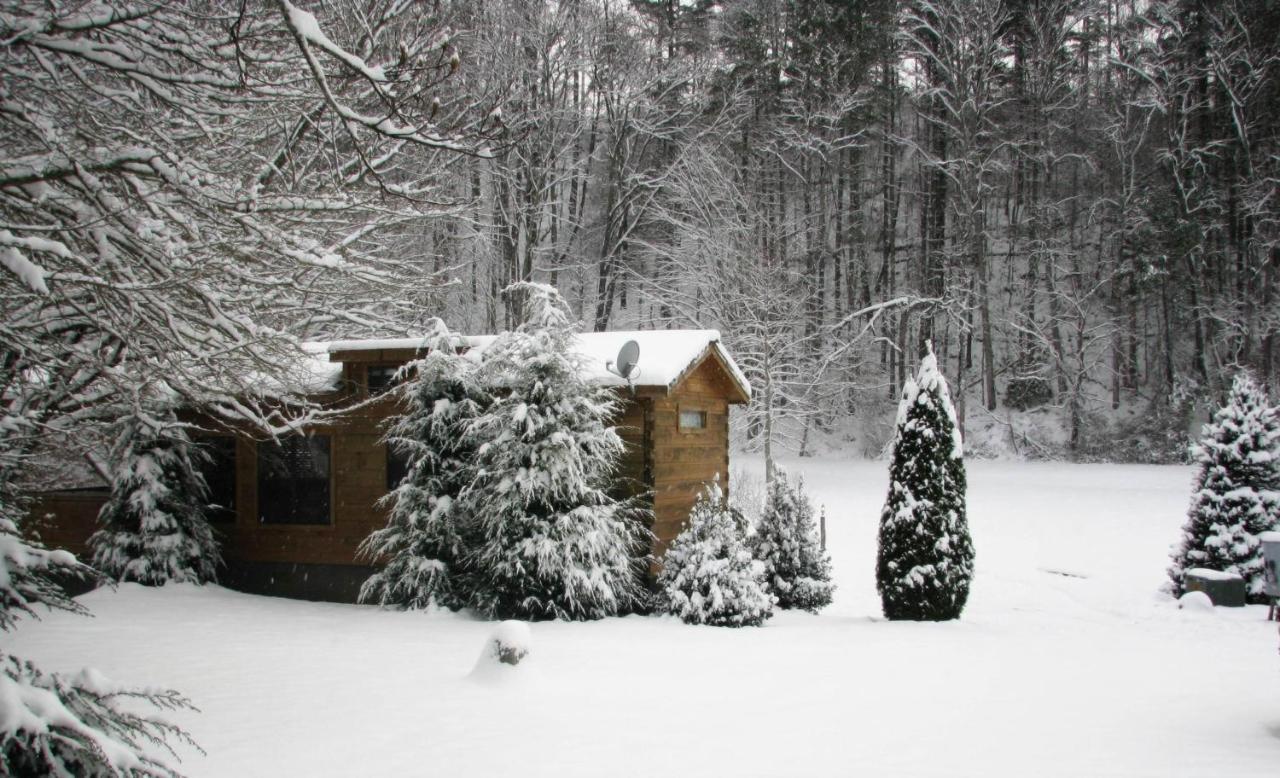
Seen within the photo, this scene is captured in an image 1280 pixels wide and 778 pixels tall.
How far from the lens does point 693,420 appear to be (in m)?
11.9

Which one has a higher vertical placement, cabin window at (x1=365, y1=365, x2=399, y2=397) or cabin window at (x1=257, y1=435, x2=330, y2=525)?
cabin window at (x1=365, y1=365, x2=399, y2=397)

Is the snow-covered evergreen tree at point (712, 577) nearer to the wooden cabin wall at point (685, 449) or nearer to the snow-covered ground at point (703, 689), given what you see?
the snow-covered ground at point (703, 689)

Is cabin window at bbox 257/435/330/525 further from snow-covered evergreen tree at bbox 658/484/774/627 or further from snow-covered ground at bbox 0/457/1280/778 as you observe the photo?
snow-covered evergreen tree at bbox 658/484/774/627

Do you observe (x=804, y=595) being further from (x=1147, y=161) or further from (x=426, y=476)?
(x=1147, y=161)

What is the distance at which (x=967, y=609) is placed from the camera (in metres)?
11.9

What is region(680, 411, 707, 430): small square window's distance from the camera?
38.0 feet

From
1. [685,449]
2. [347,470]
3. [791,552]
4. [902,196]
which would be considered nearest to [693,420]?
[685,449]

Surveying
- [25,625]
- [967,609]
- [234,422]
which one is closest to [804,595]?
[967,609]

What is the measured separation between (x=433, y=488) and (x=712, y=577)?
3.43 m

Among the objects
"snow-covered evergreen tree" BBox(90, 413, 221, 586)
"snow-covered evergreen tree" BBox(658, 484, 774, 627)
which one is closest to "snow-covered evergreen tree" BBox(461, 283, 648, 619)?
"snow-covered evergreen tree" BBox(658, 484, 774, 627)

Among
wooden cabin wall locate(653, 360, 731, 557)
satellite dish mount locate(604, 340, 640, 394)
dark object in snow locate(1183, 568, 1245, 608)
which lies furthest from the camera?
dark object in snow locate(1183, 568, 1245, 608)

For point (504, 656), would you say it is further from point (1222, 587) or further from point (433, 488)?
point (1222, 587)

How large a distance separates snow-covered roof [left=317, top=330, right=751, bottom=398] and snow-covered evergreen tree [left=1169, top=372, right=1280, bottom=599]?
689 centimetres

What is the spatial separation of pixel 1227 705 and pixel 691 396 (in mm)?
6843
